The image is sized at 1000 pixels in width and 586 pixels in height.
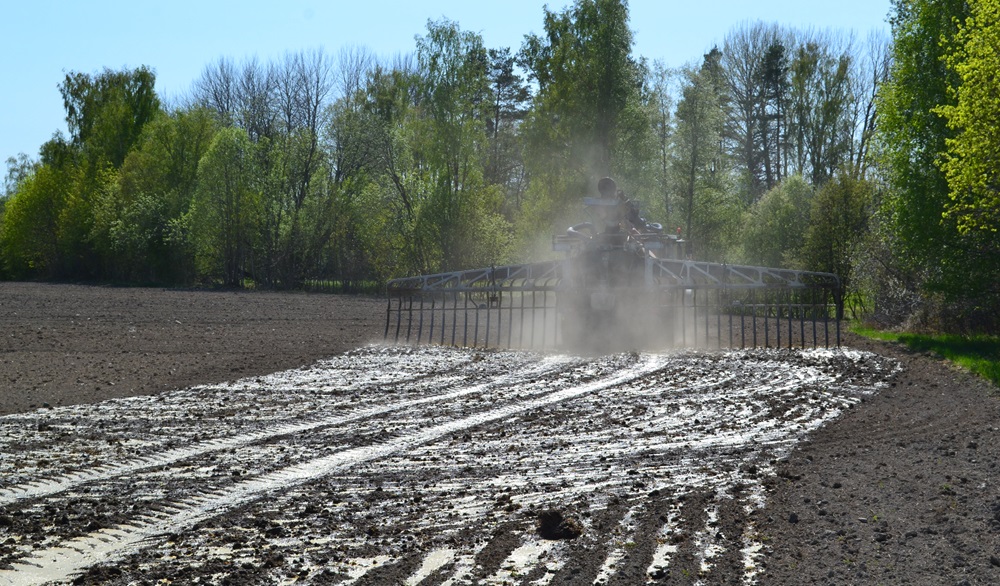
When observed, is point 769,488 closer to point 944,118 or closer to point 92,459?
point 92,459

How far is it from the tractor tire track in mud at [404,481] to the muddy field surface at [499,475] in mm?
28

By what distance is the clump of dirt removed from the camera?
610 cm

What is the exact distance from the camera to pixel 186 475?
7.90 m

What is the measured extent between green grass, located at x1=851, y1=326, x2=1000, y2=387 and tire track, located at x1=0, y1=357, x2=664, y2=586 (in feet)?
28.0

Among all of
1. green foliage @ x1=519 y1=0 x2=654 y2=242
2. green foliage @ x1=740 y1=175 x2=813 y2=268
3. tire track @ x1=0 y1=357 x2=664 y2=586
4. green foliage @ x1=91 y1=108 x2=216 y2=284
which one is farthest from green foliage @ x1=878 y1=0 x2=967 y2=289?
green foliage @ x1=91 y1=108 x2=216 y2=284

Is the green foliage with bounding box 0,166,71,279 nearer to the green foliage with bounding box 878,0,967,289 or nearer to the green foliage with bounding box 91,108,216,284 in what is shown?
the green foliage with bounding box 91,108,216,284

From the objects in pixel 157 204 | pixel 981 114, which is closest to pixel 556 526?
pixel 981 114

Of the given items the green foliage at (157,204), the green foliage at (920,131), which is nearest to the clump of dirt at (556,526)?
the green foliage at (920,131)

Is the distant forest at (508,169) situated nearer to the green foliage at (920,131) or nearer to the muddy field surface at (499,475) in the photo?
the green foliage at (920,131)

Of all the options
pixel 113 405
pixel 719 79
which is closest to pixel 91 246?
pixel 719 79

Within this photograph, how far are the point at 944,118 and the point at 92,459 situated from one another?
18.0 meters

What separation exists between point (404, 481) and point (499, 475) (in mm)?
785

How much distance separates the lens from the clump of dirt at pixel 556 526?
6.10m

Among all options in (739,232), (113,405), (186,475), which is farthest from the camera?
(739,232)
